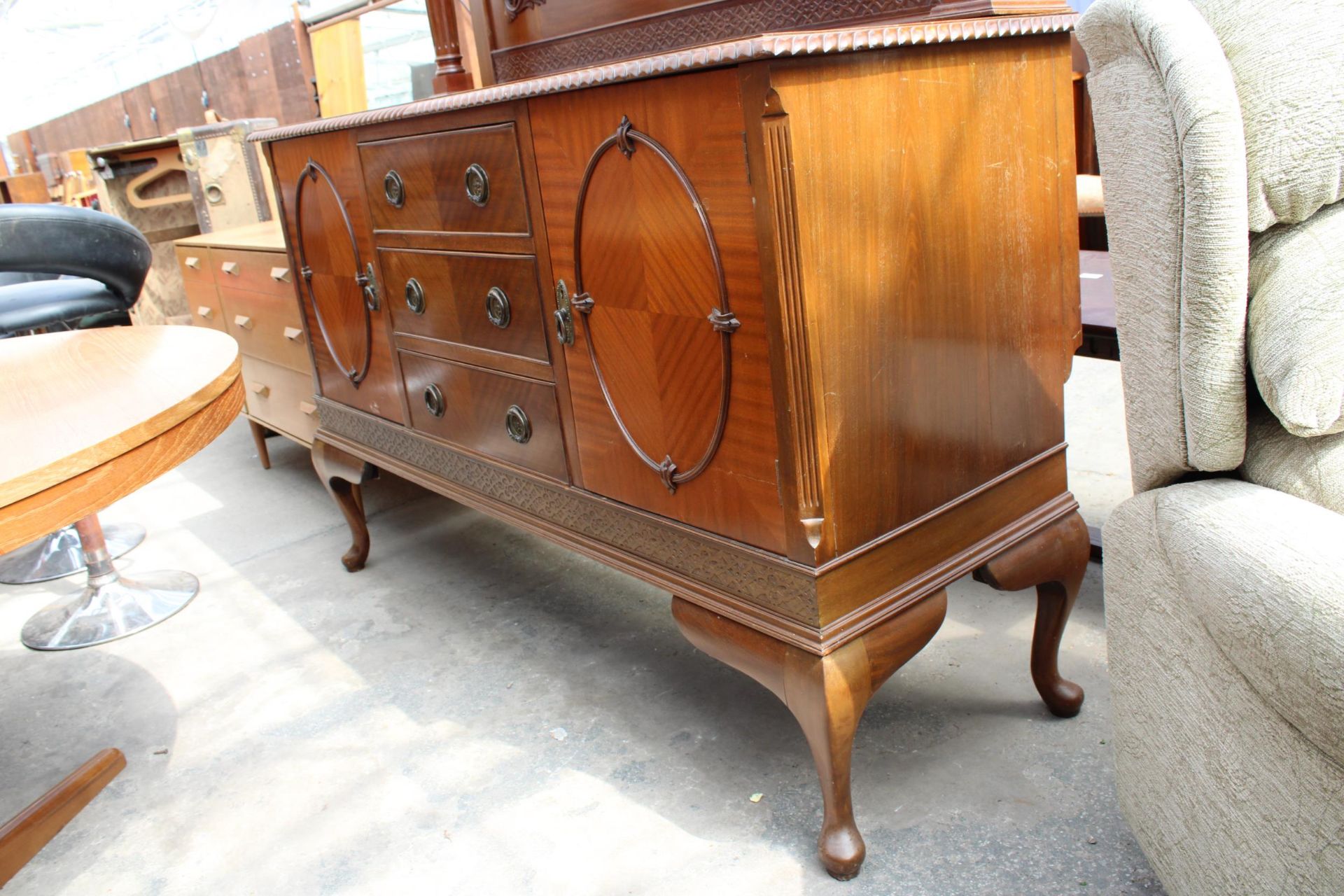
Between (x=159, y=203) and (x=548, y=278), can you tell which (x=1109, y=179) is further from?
(x=159, y=203)

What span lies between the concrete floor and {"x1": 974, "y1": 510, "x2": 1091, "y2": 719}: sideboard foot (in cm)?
6

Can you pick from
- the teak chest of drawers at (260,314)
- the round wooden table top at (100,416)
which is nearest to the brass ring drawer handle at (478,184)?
the round wooden table top at (100,416)

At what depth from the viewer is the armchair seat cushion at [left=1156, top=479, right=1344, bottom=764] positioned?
0.85 metres

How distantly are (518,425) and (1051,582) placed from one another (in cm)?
98

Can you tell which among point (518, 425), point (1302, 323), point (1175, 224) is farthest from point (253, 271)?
point (1302, 323)

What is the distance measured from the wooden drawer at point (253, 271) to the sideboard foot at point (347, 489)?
0.46m

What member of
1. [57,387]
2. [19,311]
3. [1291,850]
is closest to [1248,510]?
[1291,850]

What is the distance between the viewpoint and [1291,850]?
37.5 inches

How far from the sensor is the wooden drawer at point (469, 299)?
1727 millimetres

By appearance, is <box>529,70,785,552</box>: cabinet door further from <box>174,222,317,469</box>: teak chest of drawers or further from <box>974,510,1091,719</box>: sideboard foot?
<box>174,222,317,469</box>: teak chest of drawers

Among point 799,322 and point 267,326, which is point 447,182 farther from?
point 267,326

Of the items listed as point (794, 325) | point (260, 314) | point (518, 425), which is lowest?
point (518, 425)

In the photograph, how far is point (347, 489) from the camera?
8.84ft

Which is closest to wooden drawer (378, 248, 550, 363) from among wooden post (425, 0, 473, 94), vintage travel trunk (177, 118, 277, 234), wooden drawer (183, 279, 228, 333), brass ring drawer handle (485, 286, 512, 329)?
brass ring drawer handle (485, 286, 512, 329)
